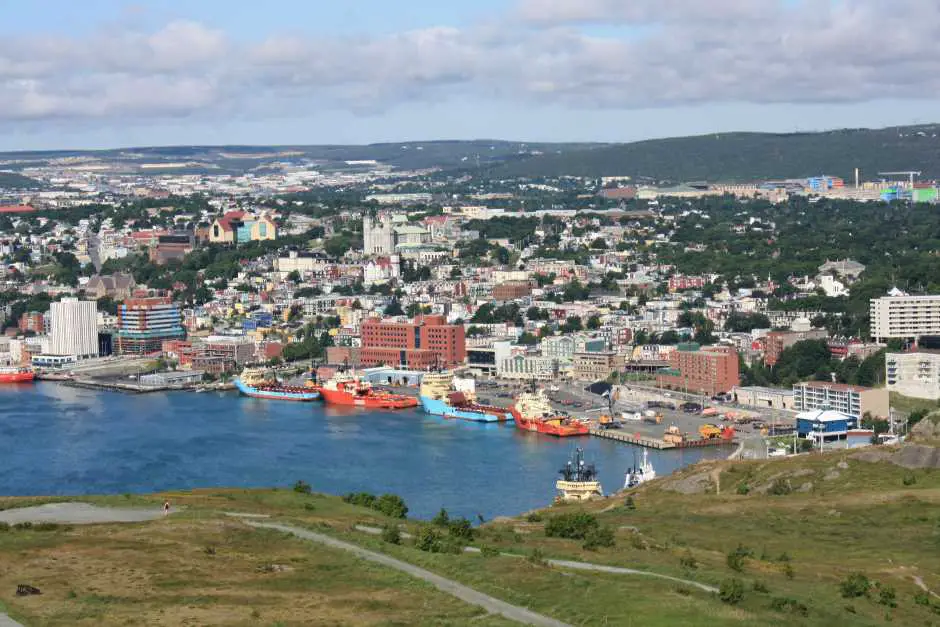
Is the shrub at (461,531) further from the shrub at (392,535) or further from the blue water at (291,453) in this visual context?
the blue water at (291,453)

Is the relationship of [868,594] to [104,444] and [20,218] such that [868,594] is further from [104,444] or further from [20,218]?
[20,218]

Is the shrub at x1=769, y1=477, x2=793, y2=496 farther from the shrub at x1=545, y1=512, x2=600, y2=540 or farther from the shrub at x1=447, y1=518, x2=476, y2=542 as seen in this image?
the shrub at x1=447, y1=518, x2=476, y2=542

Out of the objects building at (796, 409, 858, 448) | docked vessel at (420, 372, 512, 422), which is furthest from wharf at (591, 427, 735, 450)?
docked vessel at (420, 372, 512, 422)

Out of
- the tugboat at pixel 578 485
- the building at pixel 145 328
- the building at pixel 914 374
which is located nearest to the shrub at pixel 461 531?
the tugboat at pixel 578 485

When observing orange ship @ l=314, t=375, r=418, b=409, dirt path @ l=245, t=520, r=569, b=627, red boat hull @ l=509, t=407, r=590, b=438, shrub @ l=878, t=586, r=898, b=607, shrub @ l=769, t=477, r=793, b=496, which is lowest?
orange ship @ l=314, t=375, r=418, b=409

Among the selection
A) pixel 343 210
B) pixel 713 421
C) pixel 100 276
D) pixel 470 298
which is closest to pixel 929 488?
pixel 713 421

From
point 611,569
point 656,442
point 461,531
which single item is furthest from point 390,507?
point 656,442
